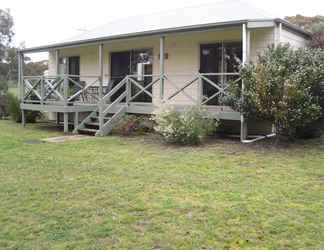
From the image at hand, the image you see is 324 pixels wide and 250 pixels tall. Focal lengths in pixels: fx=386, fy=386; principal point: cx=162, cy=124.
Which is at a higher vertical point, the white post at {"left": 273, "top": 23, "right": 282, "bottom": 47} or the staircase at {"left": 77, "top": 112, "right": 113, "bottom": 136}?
the white post at {"left": 273, "top": 23, "right": 282, "bottom": 47}

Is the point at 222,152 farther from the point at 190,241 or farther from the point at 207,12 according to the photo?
the point at 207,12

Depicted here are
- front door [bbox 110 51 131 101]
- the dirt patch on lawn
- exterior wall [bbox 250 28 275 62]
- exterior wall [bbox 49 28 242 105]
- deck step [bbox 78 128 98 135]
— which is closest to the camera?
the dirt patch on lawn

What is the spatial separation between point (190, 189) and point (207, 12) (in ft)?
28.9

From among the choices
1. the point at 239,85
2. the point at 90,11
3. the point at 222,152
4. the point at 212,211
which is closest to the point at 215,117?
the point at 239,85

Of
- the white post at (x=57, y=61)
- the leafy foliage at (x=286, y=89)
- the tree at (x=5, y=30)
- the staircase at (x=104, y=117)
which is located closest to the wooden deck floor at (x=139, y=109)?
the staircase at (x=104, y=117)

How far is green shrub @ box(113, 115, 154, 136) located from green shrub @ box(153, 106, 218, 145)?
1.57m

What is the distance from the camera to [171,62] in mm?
12555

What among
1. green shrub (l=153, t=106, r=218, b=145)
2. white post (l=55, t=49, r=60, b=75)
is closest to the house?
green shrub (l=153, t=106, r=218, b=145)

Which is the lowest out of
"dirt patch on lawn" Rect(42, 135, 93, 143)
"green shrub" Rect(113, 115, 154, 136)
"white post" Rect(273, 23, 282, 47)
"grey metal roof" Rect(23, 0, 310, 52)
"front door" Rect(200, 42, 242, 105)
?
"dirt patch on lawn" Rect(42, 135, 93, 143)

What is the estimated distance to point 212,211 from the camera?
4379 millimetres

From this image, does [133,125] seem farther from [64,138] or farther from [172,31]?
[172,31]

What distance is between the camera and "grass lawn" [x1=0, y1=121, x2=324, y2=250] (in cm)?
368

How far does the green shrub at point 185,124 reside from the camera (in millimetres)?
8805

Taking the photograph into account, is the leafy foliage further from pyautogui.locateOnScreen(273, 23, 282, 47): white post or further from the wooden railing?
the wooden railing
